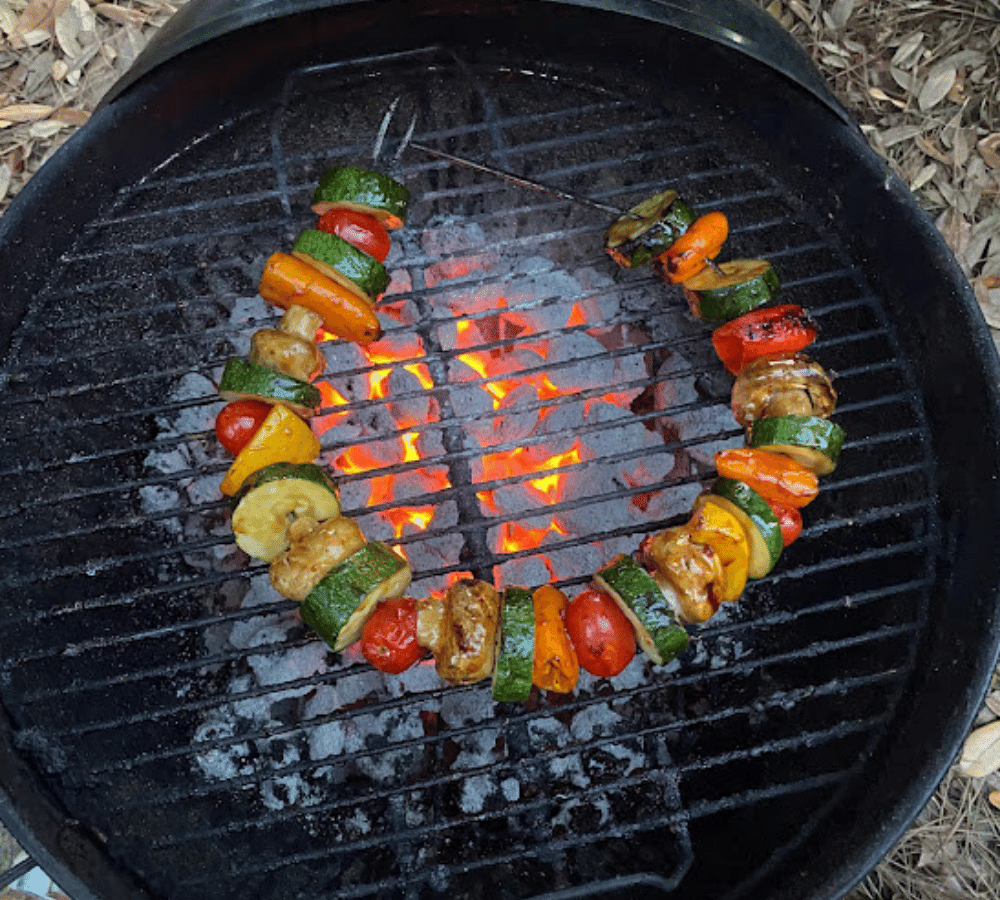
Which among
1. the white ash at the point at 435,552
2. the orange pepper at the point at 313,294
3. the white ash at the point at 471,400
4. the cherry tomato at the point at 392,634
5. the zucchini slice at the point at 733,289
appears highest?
the orange pepper at the point at 313,294

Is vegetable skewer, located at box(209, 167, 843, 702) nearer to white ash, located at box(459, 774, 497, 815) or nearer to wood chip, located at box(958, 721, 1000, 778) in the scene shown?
white ash, located at box(459, 774, 497, 815)

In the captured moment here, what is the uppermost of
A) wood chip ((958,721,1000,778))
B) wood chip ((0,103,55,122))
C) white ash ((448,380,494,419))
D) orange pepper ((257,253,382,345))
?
wood chip ((0,103,55,122))

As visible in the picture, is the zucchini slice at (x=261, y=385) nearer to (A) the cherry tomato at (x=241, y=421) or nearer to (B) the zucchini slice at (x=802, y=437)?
(A) the cherry tomato at (x=241, y=421)

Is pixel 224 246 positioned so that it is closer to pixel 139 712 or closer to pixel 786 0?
pixel 139 712

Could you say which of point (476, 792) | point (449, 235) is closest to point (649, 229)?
point (449, 235)

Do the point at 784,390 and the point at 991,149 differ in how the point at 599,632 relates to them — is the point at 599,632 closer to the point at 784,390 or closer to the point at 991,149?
the point at 784,390

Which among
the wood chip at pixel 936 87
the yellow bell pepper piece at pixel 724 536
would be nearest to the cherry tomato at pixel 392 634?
the yellow bell pepper piece at pixel 724 536

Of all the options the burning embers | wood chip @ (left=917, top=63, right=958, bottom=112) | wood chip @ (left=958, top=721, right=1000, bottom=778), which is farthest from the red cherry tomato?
wood chip @ (left=958, top=721, right=1000, bottom=778)
